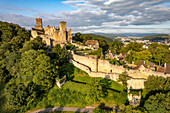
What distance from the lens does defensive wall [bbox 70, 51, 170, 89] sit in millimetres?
20516

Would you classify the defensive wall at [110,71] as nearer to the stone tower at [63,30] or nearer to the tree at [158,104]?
the tree at [158,104]

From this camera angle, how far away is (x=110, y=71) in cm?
2511

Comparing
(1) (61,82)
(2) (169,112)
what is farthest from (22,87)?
(2) (169,112)

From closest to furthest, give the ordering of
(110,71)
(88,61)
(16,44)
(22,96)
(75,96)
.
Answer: (22,96)
(75,96)
(110,71)
(88,61)
(16,44)

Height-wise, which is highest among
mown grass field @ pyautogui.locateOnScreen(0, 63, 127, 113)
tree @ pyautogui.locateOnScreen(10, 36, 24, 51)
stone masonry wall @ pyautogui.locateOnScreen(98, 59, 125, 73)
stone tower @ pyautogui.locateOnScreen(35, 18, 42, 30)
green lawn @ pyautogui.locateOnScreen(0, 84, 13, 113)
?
stone tower @ pyautogui.locateOnScreen(35, 18, 42, 30)

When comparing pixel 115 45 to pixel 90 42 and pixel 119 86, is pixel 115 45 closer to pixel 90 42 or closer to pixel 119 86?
pixel 90 42

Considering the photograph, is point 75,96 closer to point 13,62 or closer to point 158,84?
point 158,84

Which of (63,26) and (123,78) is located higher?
(63,26)

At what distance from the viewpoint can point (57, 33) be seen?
4088 cm

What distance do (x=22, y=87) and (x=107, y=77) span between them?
55.6 feet

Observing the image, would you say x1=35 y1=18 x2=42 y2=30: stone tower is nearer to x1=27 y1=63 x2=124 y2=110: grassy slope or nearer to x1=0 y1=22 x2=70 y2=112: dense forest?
x1=0 y1=22 x2=70 y2=112: dense forest

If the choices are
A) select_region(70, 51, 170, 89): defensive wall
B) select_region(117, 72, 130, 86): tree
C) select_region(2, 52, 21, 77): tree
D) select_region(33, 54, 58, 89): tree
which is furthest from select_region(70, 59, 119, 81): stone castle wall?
select_region(2, 52, 21, 77): tree

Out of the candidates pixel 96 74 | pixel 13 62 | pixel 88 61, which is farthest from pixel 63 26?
pixel 96 74

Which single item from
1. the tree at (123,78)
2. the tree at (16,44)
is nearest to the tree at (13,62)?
the tree at (16,44)
